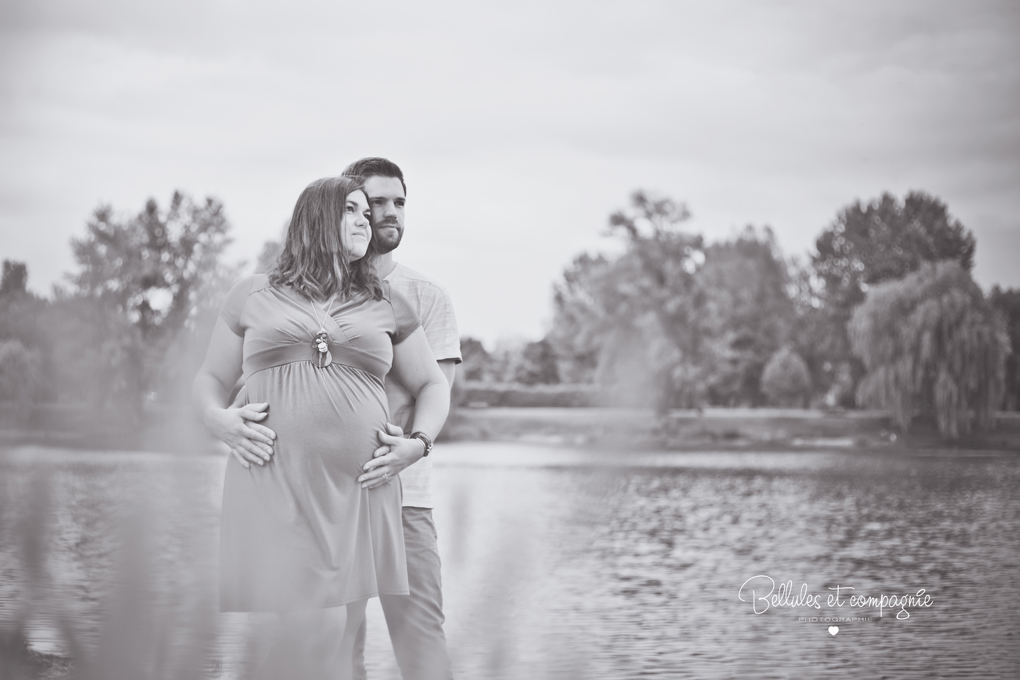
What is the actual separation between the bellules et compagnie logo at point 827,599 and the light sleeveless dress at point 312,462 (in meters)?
4.57

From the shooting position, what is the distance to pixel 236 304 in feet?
6.17

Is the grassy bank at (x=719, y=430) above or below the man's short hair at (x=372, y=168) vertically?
below

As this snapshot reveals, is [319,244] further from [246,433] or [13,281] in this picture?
[13,281]

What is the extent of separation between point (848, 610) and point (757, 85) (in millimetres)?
19307

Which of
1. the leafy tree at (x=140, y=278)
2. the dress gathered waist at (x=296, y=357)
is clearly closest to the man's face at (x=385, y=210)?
the dress gathered waist at (x=296, y=357)

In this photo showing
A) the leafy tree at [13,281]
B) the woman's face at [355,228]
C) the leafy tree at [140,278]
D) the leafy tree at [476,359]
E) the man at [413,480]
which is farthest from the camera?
the leafy tree at [476,359]

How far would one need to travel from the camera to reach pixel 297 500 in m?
1.78

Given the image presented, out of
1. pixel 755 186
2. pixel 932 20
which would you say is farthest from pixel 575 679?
pixel 755 186

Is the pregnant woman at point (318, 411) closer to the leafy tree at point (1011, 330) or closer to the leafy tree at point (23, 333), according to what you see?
the leafy tree at point (23, 333)

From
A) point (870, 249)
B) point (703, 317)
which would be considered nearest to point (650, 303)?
point (703, 317)

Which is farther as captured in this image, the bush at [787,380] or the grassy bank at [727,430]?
the bush at [787,380]

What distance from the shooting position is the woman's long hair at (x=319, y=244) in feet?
6.03

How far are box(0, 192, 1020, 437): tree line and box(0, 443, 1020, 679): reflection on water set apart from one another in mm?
2333

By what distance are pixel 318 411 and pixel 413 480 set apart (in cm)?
49
